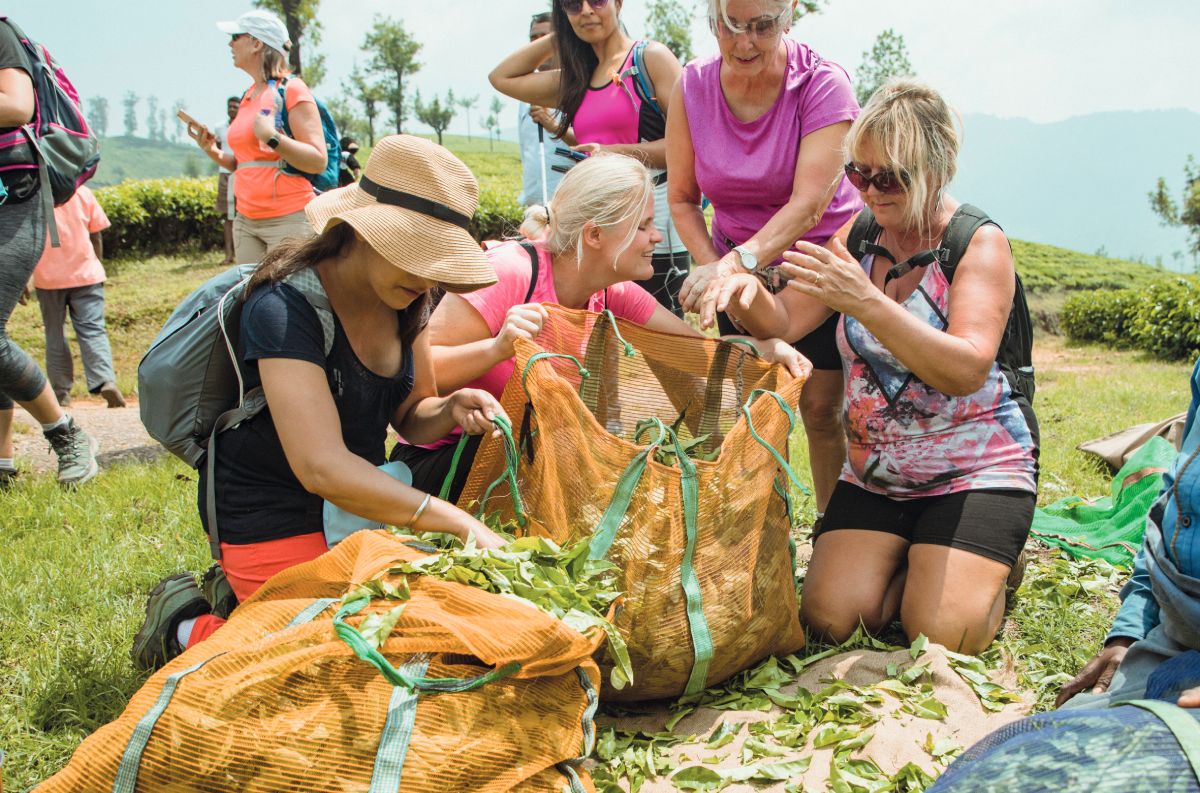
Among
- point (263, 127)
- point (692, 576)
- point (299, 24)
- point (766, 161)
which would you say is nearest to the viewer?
point (692, 576)

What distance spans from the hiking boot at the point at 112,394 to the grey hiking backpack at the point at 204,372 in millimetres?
3956

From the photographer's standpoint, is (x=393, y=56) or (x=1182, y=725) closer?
(x=1182, y=725)

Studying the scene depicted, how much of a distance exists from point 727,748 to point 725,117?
7.66ft

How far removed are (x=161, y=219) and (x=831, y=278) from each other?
15.0 meters

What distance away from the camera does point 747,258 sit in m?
3.33

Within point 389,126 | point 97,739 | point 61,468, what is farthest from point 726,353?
point 389,126

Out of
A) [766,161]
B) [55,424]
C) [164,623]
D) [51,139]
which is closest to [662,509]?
[164,623]

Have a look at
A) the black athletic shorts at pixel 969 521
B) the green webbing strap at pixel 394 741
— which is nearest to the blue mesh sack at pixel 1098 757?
the green webbing strap at pixel 394 741

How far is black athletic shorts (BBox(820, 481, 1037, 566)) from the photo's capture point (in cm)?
299

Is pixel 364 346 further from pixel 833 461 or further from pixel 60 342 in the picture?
pixel 60 342

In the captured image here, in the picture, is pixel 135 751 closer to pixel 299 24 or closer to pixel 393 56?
pixel 299 24

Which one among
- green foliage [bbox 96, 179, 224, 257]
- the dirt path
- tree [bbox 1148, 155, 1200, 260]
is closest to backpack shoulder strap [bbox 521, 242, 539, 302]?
the dirt path

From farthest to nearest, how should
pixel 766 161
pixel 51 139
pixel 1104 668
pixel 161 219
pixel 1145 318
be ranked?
pixel 161 219 → pixel 1145 318 → pixel 51 139 → pixel 766 161 → pixel 1104 668

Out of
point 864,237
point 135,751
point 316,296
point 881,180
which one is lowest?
point 135,751
